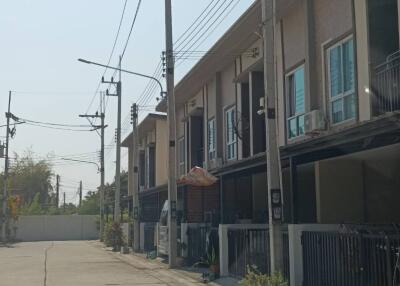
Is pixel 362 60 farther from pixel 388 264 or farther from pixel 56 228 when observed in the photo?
→ pixel 56 228

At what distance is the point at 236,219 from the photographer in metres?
22.3

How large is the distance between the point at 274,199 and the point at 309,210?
6997mm

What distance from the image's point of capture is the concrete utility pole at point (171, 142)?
22.5m

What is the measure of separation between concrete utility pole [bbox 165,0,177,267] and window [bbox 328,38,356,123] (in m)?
7.55

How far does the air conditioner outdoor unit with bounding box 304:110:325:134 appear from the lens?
15789mm

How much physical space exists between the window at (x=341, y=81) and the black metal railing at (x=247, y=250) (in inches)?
132

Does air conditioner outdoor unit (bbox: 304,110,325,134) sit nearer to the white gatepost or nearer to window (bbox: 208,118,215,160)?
the white gatepost

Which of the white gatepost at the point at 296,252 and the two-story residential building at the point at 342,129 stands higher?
the two-story residential building at the point at 342,129

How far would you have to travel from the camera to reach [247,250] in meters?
17.2

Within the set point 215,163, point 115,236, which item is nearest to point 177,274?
point 215,163

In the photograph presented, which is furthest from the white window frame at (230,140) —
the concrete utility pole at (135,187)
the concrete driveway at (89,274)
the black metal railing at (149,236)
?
the black metal railing at (149,236)

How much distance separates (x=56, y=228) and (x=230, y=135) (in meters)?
43.1

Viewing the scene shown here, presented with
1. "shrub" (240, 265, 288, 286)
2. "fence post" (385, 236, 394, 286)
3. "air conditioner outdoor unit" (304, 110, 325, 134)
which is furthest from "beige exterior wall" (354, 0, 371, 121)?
"shrub" (240, 265, 288, 286)

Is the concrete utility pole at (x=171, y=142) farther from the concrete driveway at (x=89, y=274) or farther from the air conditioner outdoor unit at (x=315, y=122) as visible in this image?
the air conditioner outdoor unit at (x=315, y=122)
